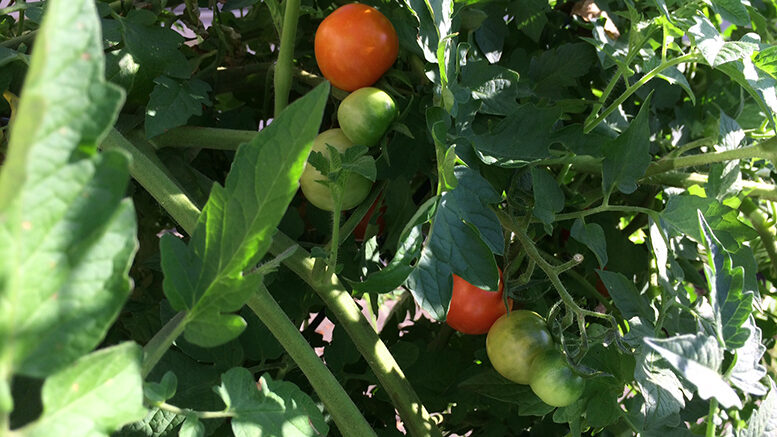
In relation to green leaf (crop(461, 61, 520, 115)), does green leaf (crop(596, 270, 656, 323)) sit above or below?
below

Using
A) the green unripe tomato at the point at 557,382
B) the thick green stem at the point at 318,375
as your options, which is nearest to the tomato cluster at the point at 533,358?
the green unripe tomato at the point at 557,382

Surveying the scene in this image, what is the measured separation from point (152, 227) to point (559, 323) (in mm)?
317

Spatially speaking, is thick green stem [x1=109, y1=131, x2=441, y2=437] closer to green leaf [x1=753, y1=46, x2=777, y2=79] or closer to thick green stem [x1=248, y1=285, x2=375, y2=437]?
thick green stem [x1=248, y1=285, x2=375, y2=437]

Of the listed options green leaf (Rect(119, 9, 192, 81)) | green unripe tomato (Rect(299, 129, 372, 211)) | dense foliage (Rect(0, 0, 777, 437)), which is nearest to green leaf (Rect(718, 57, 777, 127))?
dense foliage (Rect(0, 0, 777, 437))

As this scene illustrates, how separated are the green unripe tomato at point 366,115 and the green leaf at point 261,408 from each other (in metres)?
0.14

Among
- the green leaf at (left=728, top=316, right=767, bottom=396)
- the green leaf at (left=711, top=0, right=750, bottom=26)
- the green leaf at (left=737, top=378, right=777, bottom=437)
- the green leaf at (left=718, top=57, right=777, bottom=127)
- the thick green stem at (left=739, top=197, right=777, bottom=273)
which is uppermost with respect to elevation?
the green leaf at (left=711, top=0, right=750, bottom=26)

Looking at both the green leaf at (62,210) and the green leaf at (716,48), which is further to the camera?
the green leaf at (716,48)

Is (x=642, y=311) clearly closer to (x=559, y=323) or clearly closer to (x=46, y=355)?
(x=559, y=323)

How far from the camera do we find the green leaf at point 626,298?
411 millimetres

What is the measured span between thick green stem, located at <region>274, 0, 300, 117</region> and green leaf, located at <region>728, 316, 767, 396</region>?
279mm

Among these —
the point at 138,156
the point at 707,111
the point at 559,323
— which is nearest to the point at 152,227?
the point at 138,156

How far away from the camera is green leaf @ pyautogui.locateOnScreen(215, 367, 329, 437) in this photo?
0.28 m

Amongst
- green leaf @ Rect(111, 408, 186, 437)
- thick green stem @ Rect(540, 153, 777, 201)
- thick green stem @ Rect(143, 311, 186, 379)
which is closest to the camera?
thick green stem @ Rect(143, 311, 186, 379)

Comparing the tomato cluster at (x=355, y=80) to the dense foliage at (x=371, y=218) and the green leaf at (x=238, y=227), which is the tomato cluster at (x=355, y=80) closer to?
the dense foliage at (x=371, y=218)
